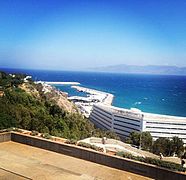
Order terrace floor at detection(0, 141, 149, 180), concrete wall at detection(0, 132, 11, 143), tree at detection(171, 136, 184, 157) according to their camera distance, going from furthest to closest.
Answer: tree at detection(171, 136, 184, 157)
concrete wall at detection(0, 132, 11, 143)
terrace floor at detection(0, 141, 149, 180)

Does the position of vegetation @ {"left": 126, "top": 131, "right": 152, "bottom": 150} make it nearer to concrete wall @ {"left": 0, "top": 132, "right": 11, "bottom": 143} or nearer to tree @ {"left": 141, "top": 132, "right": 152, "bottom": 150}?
tree @ {"left": 141, "top": 132, "right": 152, "bottom": 150}

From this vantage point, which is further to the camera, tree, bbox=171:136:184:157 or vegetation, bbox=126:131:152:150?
vegetation, bbox=126:131:152:150

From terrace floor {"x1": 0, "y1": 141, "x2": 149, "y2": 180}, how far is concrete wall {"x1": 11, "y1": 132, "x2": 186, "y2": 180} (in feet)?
0.49

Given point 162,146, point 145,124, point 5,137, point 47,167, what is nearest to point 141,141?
point 162,146

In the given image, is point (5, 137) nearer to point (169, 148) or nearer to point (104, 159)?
point (104, 159)

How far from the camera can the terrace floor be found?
6.95 meters

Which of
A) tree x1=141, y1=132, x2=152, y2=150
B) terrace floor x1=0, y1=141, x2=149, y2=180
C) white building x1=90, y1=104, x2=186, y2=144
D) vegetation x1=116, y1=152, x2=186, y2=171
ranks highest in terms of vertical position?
vegetation x1=116, y1=152, x2=186, y2=171

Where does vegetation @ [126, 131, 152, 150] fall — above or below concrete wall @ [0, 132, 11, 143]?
below

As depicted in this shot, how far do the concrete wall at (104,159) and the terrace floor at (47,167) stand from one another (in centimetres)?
15

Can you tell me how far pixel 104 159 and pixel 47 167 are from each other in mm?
1739

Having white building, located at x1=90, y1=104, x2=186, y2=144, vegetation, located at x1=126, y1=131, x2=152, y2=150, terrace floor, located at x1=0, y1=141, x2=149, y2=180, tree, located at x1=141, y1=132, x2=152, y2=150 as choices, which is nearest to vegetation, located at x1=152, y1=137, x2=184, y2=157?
tree, located at x1=141, y1=132, x2=152, y2=150

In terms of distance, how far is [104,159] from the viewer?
8445 millimetres

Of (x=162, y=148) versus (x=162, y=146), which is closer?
(x=162, y=148)

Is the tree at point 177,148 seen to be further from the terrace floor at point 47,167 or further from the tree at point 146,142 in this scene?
the terrace floor at point 47,167
